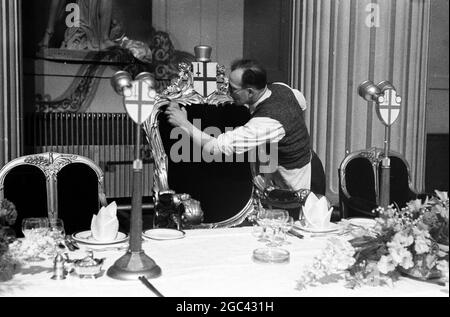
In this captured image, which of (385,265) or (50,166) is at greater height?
(50,166)

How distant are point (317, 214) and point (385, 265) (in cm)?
62

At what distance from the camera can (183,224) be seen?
2.43 metres

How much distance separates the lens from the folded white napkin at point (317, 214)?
1.93 metres

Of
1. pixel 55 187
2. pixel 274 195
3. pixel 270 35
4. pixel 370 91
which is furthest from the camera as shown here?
pixel 270 35

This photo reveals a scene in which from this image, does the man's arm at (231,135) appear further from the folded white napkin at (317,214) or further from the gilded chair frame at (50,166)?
the folded white napkin at (317,214)

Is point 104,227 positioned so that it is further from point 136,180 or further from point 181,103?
point 181,103

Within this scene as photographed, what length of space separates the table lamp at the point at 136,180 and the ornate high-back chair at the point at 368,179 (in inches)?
63.2

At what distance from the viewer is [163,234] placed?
6.10 ft

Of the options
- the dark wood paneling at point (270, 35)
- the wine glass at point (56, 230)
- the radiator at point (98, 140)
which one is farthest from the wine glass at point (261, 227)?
the dark wood paneling at point (270, 35)

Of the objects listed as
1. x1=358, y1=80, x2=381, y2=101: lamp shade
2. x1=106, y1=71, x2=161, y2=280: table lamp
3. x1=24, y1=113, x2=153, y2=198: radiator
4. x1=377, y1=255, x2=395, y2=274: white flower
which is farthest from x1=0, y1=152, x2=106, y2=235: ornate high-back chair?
x1=24, y1=113, x2=153, y2=198: radiator

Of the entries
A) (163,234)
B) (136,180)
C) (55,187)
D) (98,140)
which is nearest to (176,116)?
(55,187)

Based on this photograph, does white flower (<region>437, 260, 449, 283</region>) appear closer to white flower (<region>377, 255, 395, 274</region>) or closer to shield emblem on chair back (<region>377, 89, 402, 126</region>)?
white flower (<region>377, 255, 395, 274</region>)
